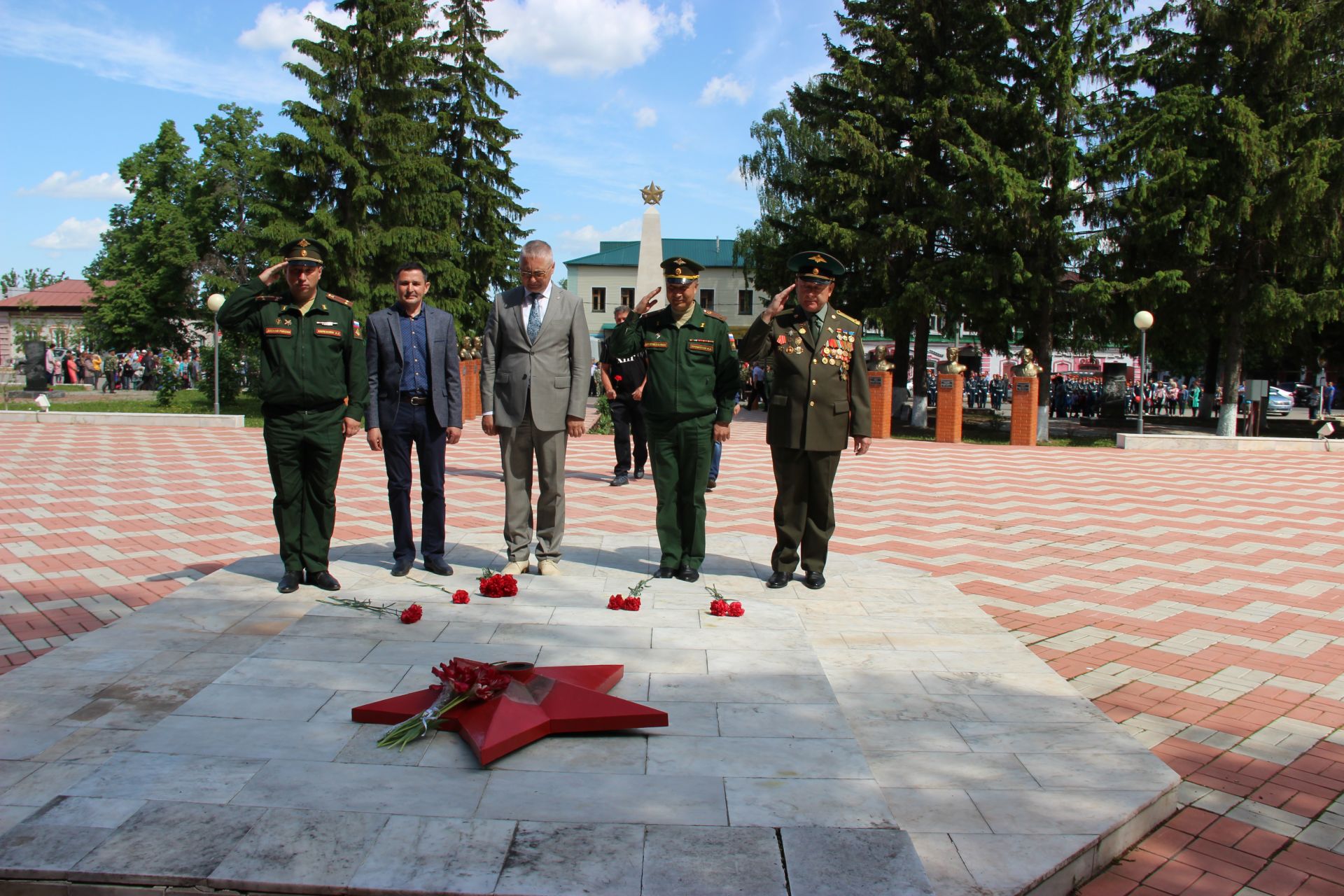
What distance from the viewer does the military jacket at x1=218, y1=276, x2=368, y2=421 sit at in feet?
16.7

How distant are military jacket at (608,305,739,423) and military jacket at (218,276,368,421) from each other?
1624mm

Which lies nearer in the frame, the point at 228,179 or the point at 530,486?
the point at 530,486

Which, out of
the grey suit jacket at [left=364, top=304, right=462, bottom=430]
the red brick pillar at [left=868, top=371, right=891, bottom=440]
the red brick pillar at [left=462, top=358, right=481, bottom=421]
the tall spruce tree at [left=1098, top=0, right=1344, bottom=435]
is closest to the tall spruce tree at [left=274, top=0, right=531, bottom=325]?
the red brick pillar at [left=462, top=358, right=481, bottom=421]

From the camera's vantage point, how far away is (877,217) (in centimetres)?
2298

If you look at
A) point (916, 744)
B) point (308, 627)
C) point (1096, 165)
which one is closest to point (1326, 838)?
point (916, 744)

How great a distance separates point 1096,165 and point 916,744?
825 inches

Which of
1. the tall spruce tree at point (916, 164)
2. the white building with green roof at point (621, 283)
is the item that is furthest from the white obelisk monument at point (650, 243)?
the white building with green roof at point (621, 283)

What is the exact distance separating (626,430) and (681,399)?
539 cm

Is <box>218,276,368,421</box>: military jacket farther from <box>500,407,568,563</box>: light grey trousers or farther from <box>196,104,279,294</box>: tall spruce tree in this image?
<box>196,104,279,294</box>: tall spruce tree

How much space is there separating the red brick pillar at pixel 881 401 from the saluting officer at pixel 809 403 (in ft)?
47.5

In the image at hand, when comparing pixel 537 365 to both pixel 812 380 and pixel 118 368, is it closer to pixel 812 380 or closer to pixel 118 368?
pixel 812 380

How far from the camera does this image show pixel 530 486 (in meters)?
5.81

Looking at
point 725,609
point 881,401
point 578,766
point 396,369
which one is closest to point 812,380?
point 725,609

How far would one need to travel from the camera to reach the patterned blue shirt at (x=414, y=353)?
18.2 ft
